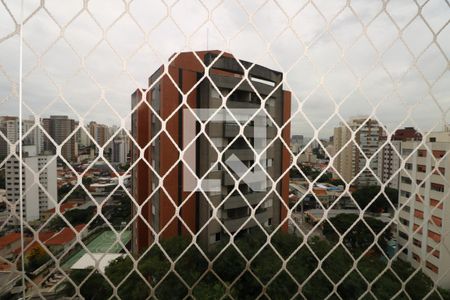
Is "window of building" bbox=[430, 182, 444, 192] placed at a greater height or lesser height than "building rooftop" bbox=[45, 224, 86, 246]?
greater

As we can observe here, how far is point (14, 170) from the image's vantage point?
55cm

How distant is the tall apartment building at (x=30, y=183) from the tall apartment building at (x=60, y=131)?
3 centimetres

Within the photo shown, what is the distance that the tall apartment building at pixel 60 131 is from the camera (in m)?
0.58

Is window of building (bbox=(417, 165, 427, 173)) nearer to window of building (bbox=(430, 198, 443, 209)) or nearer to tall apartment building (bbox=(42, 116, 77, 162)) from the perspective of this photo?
window of building (bbox=(430, 198, 443, 209))

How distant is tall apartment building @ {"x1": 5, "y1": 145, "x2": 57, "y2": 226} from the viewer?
0.54 metres

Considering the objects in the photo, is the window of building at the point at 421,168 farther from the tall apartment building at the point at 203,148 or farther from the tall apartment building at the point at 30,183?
the tall apartment building at the point at 30,183

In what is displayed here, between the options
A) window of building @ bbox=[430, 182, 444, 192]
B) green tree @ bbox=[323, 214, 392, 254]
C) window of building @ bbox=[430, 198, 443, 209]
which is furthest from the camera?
green tree @ bbox=[323, 214, 392, 254]

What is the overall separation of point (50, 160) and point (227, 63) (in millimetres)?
2152

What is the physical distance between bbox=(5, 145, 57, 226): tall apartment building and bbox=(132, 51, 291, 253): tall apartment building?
22 centimetres

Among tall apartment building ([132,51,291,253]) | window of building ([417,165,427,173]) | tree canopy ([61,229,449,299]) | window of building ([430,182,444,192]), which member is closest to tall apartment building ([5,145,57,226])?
tall apartment building ([132,51,291,253])

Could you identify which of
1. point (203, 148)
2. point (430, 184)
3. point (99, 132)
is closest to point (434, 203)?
point (430, 184)

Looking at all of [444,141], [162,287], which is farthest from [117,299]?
[162,287]

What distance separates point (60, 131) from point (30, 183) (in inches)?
5.3

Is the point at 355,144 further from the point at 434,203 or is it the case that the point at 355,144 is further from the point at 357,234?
the point at 357,234
